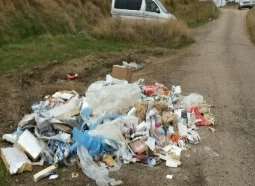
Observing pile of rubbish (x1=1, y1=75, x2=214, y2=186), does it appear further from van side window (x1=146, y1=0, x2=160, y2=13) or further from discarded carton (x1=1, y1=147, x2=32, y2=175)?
van side window (x1=146, y1=0, x2=160, y2=13)

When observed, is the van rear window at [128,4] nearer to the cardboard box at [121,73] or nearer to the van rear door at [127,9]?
the van rear door at [127,9]

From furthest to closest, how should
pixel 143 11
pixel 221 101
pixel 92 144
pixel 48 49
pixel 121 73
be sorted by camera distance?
1. pixel 143 11
2. pixel 48 49
3. pixel 121 73
4. pixel 221 101
5. pixel 92 144

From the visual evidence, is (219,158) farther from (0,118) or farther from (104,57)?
(104,57)

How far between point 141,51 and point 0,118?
320 inches

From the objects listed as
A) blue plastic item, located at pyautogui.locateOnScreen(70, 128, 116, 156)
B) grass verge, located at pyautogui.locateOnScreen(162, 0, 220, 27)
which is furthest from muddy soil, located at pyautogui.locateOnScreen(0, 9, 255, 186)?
grass verge, located at pyautogui.locateOnScreen(162, 0, 220, 27)

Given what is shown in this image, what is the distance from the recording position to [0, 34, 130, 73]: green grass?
11.7 m

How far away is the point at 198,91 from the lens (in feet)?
32.8

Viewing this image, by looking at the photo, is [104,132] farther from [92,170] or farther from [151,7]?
[151,7]

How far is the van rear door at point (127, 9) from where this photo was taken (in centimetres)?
1961

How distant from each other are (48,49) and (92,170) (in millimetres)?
8279

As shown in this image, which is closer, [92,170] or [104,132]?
[92,170]

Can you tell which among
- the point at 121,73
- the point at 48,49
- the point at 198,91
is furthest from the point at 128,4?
the point at 198,91

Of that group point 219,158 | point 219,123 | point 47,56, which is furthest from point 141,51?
point 219,158

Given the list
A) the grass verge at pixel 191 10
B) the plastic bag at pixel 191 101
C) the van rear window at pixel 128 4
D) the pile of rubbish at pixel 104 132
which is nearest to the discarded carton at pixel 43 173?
the pile of rubbish at pixel 104 132
